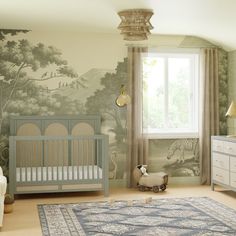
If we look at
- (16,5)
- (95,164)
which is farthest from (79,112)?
(16,5)

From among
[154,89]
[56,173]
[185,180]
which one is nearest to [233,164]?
[185,180]

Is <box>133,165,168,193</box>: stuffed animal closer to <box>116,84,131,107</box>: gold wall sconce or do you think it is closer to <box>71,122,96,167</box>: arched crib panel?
<box>71,122,96,167</box>: arched crib panel

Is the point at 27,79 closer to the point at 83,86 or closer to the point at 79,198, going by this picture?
the point at 83,86

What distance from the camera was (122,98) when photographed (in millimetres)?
6738

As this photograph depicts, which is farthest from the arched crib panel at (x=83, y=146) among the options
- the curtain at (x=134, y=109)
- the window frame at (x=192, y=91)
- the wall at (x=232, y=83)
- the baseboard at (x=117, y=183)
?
the wall at (x=232, y=83)

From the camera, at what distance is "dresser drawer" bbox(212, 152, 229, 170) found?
19.9 ft

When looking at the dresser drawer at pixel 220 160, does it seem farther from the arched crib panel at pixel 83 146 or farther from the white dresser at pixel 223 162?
the arched crib panel at pixel 83 146

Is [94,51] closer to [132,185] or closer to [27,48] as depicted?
[27,48]

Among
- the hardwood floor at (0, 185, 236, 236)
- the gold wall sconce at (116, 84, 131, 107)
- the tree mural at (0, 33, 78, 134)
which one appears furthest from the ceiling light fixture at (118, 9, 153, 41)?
the hardwood floor at (0, 185, 236, 236)

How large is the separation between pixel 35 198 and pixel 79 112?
144 cm

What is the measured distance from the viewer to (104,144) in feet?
19.9

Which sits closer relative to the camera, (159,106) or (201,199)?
(201,199)

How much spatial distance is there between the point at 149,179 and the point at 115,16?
2360 mm

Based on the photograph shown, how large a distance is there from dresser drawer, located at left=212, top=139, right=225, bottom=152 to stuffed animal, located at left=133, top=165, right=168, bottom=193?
31.6 inches
